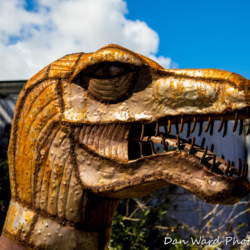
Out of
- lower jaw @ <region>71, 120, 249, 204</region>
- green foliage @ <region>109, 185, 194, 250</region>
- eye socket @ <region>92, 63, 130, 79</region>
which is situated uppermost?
eye socket @ <region>92, 63, 130, 79</region>

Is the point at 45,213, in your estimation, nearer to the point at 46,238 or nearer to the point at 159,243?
the point at 46,238

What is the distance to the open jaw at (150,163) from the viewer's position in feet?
4.15

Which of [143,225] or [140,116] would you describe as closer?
[140,116]

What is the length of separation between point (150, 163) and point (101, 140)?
283 millimetres

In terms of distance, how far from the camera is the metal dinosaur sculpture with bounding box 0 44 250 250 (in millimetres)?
1339

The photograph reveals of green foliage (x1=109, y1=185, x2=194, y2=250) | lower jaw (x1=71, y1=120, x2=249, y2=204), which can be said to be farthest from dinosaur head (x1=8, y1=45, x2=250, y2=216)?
green foliage (x1=109, y1=185, x2=194, y2=250)

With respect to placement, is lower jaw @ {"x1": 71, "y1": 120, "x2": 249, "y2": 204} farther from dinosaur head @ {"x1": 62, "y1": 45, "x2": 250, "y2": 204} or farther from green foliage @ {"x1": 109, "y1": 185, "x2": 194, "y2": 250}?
green foliage @ {"x1": 109, "y1": 185, "x2": 194, "y2": 250}

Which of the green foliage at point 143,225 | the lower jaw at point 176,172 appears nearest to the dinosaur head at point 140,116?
the lower jaw at point 176,172

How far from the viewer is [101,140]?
1485mm

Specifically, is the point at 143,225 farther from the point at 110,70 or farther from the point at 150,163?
the point at 110,70

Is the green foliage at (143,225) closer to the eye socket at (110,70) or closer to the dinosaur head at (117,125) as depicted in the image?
the dinosaur head at (117,125)

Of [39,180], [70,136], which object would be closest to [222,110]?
[70,136]

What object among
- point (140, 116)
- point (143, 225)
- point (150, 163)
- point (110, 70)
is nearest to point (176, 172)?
point (150, 163)

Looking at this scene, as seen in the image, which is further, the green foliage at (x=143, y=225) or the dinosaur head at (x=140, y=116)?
the green foliage at (x=143, y=225)
